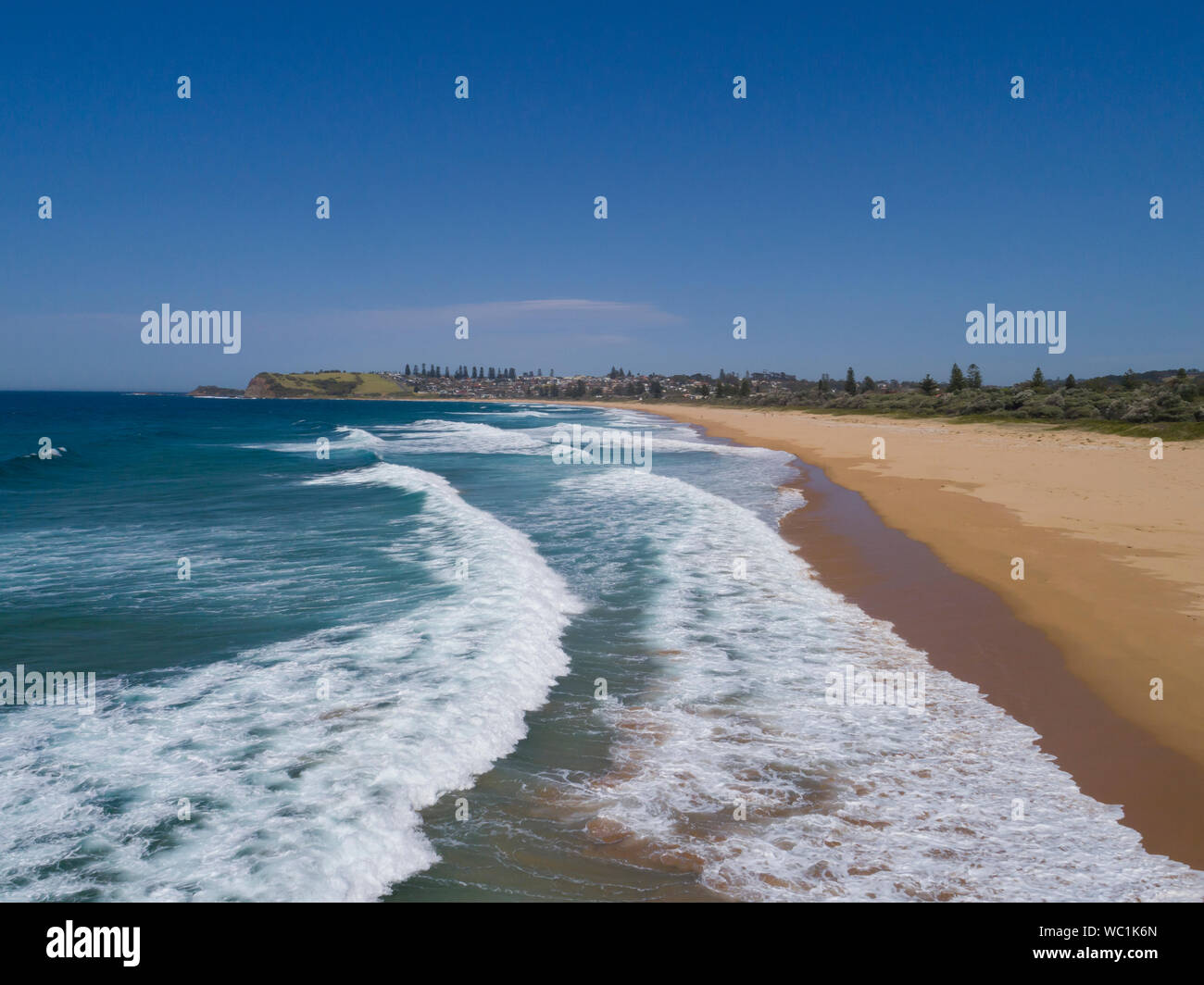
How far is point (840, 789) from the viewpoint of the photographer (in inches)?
217

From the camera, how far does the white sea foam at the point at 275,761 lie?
4.64 m

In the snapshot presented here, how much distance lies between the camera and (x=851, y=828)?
4973 millimetres

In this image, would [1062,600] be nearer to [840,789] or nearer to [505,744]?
[840,789]

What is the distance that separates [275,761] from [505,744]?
2.01 m

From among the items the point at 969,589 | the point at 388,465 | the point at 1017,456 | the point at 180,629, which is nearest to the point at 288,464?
the point at 388,465

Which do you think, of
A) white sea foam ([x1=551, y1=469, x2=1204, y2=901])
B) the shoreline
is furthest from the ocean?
the shoreline

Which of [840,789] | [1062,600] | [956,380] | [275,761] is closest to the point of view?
[840,789]

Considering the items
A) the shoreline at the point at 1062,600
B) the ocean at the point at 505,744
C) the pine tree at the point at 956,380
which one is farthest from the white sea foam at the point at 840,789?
the pine tree at the point at 956,380

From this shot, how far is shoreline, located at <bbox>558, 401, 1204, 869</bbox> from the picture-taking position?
579cm

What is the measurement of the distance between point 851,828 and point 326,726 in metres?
4.79

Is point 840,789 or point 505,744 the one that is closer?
point 840,789

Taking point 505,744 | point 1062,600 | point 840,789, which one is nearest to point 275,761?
point 505,744

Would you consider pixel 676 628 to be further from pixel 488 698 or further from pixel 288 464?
pixel 288 464

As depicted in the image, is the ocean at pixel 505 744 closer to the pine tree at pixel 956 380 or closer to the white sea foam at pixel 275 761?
the white sea foam at pixel 275 761
